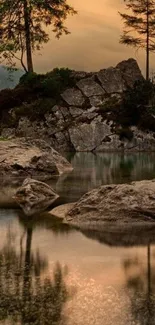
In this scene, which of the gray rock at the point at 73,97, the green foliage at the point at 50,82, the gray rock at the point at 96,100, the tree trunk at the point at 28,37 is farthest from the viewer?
the green foliage at the point at 50,82

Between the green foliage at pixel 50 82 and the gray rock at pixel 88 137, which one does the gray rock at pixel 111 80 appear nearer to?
the green foliage at pixel 50 82

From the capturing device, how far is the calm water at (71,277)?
18.3 feet

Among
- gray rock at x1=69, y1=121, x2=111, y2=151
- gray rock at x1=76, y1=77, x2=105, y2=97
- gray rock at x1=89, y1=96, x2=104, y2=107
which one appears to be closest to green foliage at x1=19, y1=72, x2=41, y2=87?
gray rock at x1=76, y1=77, x2=105, y2=97

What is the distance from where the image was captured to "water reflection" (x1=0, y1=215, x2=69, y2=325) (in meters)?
5.54

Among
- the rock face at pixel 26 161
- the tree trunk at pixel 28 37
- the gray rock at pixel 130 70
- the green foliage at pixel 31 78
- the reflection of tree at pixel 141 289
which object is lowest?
the reflection of tree at pixel 141 289

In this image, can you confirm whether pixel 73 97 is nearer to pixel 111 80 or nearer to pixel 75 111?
pixel 75 111

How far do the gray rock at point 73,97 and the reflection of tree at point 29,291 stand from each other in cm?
4658

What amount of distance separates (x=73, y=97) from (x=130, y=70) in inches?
394

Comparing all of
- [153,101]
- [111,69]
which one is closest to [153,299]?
[153,101]

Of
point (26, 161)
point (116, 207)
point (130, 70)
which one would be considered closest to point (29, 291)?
point (116, 207)

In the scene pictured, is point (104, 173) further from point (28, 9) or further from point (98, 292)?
point (28, 9)

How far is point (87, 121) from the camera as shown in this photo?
50.9 m

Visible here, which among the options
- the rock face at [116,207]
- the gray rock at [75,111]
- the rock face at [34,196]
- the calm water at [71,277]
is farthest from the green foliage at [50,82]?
the calm water at [71,277]

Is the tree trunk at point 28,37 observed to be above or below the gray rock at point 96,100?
above
